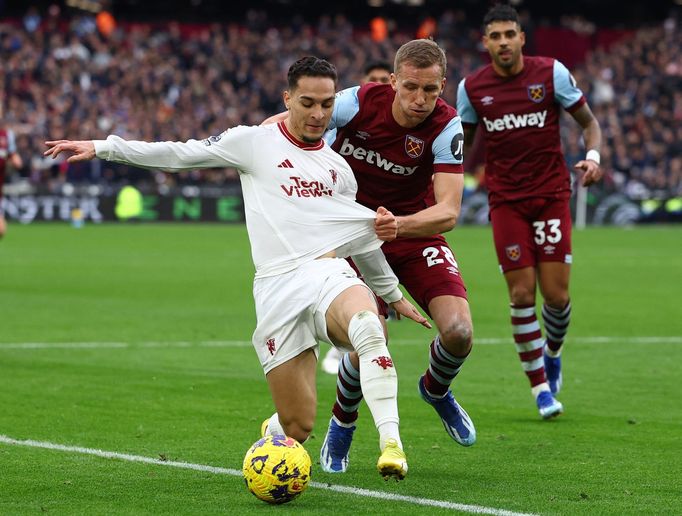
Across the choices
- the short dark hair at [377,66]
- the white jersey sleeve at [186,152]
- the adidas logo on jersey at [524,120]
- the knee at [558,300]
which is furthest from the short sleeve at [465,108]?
A: the white jersey sleeve at [186,152]

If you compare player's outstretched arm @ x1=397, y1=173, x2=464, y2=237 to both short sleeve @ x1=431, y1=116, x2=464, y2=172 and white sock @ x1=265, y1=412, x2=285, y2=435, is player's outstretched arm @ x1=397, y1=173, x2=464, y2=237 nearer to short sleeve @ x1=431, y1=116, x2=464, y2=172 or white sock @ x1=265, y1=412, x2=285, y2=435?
short sleeve @ x1=431, y1=116, x2=464, y2=172

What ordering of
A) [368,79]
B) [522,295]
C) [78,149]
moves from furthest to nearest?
[368,79]
[522,295]
[78,149]

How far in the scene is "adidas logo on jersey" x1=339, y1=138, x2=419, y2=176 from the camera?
24.1 ft

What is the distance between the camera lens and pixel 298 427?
627 cm

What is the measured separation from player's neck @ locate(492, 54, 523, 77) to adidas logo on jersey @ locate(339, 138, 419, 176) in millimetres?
2256

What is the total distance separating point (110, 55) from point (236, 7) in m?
7.26

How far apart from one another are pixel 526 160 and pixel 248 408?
9.02 feet

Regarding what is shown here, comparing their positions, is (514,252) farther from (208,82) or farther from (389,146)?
(208,82)

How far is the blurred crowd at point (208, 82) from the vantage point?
36.0m

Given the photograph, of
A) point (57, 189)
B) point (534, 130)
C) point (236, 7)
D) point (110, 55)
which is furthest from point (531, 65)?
point (236, 7)

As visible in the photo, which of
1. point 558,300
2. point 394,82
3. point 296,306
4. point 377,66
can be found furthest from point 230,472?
point 377,66

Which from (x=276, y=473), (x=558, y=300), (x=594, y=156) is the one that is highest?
(x=594, y=156)

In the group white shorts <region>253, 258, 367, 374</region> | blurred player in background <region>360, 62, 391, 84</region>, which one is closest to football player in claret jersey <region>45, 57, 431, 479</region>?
white shorts <region>253, 258, 367, 374</region>

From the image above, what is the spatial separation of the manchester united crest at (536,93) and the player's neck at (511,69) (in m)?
0.17
